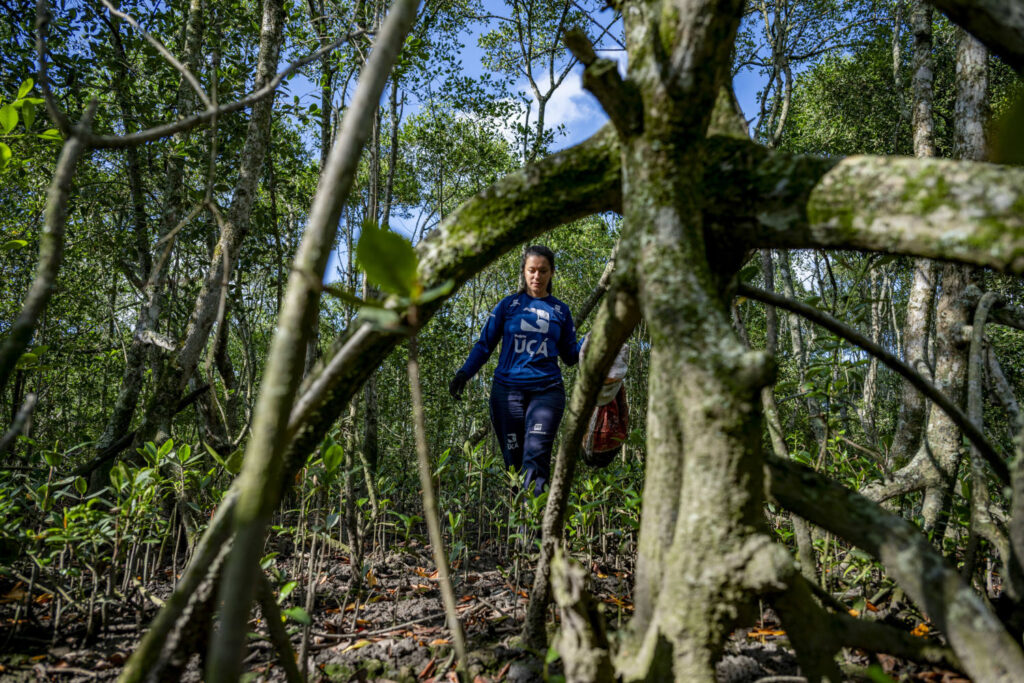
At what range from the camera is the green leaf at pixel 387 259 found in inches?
33.5

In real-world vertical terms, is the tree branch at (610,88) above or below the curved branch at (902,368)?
above

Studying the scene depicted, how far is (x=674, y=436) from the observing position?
1251 mm

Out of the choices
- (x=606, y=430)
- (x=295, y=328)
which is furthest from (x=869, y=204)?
(x=606, y=430)

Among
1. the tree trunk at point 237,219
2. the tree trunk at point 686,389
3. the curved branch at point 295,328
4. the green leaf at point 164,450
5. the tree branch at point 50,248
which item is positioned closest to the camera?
the curved branch at point 295,328

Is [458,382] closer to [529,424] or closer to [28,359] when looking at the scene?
[529,424]

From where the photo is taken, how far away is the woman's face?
4000 millimetres

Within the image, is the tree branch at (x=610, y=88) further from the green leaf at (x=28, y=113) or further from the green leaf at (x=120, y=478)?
the green leaf at (x=120, y=478)

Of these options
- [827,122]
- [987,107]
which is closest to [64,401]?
[987,107]

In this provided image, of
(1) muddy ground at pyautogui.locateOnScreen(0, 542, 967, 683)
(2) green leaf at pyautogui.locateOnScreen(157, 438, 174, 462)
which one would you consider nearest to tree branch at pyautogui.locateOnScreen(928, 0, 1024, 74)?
(1) muddy ground at pyautogui.locateOnScreen(0, 542, 967, 683)

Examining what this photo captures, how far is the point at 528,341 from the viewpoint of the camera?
393 centimetres

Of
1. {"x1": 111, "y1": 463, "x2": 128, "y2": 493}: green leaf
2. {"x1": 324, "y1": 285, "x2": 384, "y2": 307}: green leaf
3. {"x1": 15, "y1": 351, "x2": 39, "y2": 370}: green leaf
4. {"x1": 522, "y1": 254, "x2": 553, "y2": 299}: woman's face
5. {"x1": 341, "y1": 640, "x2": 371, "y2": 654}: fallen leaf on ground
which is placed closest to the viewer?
{"x1": 324, "y1": 285, "x2": 384, "y2": 307}: green leaf

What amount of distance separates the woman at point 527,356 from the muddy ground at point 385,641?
1167mm

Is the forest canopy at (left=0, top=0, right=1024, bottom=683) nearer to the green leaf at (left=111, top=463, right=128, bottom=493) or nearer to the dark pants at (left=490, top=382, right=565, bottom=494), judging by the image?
the green leaf at (left=111, top=463, right=128, bottom=493)

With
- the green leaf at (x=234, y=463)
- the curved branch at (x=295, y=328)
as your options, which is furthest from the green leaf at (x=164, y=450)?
the curved branch at (x=295, y=328)
